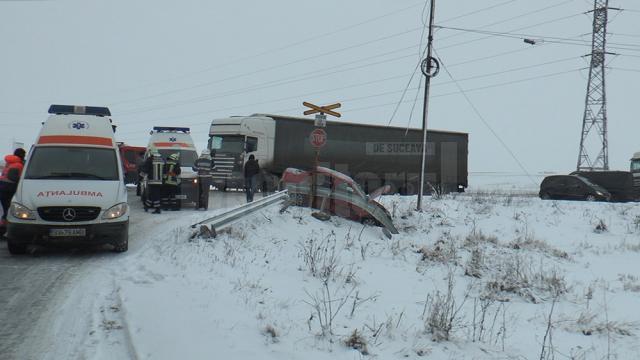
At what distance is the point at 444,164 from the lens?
28.8m

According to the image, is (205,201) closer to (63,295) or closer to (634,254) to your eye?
(63,295)

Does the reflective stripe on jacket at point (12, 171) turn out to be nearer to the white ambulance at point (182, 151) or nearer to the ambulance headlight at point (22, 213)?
the ambulance headlight at point (22, 213)

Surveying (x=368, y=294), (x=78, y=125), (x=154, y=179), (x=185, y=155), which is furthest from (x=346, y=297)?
(x=185, y=155)

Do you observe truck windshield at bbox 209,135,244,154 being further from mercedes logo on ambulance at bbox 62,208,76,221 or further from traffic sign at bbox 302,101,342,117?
mercedes logo on ambulance at bbox 62,208,76,221

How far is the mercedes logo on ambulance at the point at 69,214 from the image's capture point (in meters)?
7.81

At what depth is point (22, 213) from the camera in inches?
303

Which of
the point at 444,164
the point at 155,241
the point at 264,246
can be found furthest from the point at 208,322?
the point at 444,164

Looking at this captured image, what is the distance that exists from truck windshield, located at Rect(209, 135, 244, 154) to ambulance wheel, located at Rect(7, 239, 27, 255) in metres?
15.3

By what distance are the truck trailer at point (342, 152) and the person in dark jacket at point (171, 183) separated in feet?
26.0

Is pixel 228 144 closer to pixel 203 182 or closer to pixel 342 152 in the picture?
pixel 342 152

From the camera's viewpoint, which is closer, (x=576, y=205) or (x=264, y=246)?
(x=264, y=246)

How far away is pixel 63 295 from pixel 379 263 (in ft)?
19.0

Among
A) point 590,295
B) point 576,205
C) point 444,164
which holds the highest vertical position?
point 444,164

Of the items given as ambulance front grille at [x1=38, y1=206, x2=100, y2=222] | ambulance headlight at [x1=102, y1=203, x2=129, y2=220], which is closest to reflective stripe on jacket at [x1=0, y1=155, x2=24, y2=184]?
ambulance front grille at [x1=38, y1=206, x2=100, y2=222]
